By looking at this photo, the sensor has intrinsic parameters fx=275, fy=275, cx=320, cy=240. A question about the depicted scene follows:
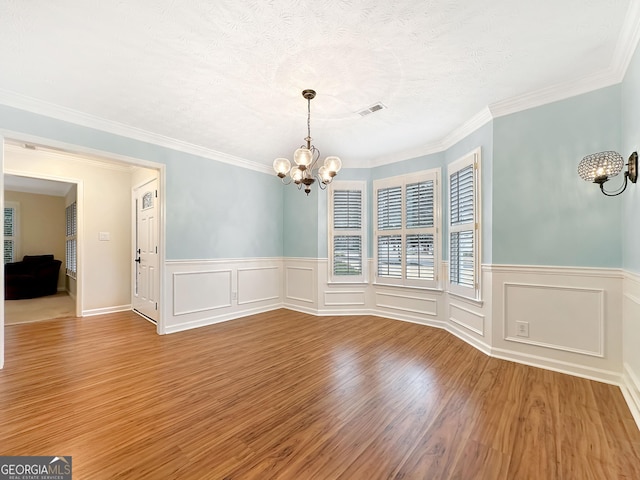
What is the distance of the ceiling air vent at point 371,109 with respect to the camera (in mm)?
2924

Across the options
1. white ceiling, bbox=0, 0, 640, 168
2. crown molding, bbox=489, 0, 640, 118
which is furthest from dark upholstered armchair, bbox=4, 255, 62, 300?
crown molding, bbox=489, 0, 640, 118

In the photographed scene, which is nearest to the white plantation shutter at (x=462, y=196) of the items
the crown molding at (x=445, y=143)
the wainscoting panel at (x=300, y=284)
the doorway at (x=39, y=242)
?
the crown molding at (x=445, y=143)

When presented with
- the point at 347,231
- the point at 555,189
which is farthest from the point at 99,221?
the point at 555,189

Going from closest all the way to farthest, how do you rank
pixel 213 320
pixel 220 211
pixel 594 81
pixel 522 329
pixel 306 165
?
pixel 594 81 → pixel 306 165 → pixel 522 329 → pixel 213 320 → pixel 220 211

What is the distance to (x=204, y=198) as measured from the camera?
4.32 meters

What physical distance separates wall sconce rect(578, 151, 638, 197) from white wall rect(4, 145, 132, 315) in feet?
21.4

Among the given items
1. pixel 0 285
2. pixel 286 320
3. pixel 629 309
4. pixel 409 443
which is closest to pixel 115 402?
pixel 0 285

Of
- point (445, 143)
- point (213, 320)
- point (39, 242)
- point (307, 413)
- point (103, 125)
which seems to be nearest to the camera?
point (307, 413)

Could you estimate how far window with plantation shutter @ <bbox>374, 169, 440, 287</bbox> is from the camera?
416cm

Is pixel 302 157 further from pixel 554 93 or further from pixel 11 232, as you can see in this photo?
pixel 11 232

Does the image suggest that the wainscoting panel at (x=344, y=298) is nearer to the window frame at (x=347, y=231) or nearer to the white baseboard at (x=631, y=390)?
the window frame at (x=347, y=231)

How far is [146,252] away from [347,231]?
3.52 metres

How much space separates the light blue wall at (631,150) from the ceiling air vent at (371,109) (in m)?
1.90

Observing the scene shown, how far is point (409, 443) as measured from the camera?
5.54ft
